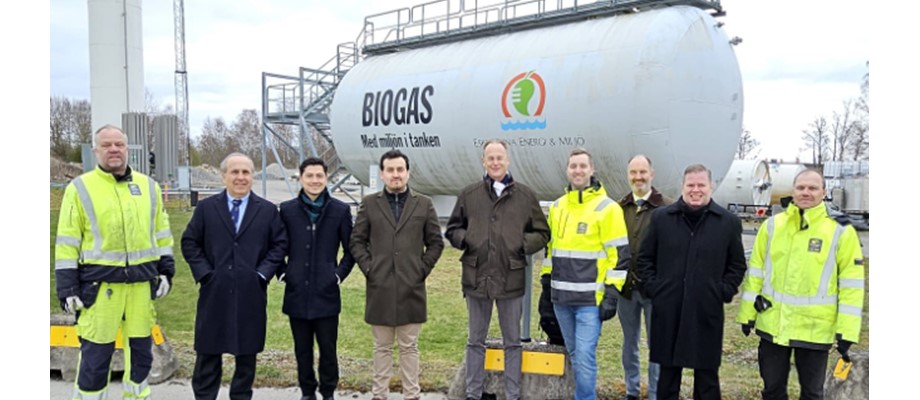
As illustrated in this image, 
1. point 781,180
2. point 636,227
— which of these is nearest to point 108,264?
point 636,227

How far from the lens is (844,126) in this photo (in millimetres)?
45062

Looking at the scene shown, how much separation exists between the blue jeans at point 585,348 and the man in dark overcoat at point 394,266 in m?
1.11

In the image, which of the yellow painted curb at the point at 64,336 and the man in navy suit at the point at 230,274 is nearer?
the man in navy suit at the point at 230,274

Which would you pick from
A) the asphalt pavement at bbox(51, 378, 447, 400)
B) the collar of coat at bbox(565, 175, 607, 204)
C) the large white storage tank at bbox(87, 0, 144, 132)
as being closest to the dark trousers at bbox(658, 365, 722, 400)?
the collar of coat at bbox(565, 175, 607, 204)

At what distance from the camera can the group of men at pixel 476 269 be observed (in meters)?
4.06

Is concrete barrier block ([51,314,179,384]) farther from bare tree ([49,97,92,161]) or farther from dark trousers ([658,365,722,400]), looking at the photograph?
bare tree ([49,97,92,161])

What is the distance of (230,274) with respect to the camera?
175 inches

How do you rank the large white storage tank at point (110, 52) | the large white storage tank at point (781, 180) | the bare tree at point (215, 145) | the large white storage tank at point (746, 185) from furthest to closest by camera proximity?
the bare tree at point (215, 145) < the large white storage tank at point (781, 180) < the large white storage tank at point (746, 185) < the large white storage tank at point (110, 52)

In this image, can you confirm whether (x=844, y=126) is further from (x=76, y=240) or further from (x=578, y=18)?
(x=76, y=240)

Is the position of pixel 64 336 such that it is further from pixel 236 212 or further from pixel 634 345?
pixel 634 345

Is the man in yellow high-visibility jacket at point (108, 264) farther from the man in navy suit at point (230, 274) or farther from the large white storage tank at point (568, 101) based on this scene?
the large white storage tank at point (568, 101)

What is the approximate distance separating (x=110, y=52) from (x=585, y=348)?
23.8 metres

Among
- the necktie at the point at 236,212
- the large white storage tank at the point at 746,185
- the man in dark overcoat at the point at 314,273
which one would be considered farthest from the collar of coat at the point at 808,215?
the large white storage tank at the point at 746,185

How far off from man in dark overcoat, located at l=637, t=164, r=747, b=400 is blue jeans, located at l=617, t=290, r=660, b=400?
1.19ft
